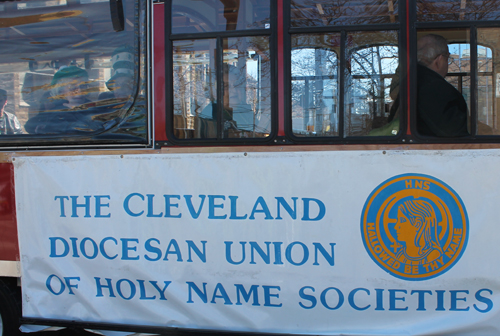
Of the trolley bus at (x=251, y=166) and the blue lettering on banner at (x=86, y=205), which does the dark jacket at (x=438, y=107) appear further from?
the blue lettering on banner at (x=86, y=205)

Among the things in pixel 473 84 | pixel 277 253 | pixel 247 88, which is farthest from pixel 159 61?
pixel 473 84

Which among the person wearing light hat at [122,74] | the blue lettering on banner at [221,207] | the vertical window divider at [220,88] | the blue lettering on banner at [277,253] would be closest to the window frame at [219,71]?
the vertical window divider at [220,88]

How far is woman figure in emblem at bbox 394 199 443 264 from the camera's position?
2.23 meters

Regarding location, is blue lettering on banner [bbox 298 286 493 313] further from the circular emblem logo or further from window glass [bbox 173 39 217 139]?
window glass [bbox 173 39 217 139]

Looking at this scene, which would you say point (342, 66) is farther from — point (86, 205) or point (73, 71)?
point (86, 205)

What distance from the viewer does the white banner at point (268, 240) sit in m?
2.23

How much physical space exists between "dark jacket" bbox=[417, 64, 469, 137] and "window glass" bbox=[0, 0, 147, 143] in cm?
177

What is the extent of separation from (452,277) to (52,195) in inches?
105

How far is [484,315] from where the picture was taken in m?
2.24

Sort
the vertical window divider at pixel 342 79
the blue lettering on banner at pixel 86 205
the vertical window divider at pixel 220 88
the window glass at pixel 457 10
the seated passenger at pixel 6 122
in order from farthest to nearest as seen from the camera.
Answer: the seated passenger at pixel 6 122, the blue lettering on banner at pixel 86 205, the vertical window divider at pixel 220 88, the vertical window divider at pixel 342 79, the window glass at pixel 457 10

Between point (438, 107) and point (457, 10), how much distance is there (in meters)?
0.58

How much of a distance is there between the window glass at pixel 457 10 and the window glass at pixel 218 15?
945 mm

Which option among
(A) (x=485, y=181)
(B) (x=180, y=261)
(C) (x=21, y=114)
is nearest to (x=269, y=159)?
(B) (x=180, y=261)

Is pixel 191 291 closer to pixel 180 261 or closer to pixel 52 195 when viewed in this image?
pixel 180 261
